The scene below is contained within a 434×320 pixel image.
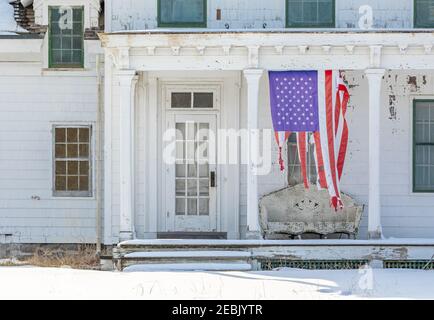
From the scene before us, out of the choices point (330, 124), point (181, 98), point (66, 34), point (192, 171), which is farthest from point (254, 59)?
point (66, 34)

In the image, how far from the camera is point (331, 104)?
1641 centimetres

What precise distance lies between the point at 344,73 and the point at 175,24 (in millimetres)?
3357

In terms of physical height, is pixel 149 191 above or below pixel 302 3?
below

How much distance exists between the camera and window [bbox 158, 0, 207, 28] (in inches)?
693

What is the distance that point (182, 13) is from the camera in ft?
57.9

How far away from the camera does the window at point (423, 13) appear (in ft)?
57.8

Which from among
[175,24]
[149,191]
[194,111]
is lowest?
[149,191]

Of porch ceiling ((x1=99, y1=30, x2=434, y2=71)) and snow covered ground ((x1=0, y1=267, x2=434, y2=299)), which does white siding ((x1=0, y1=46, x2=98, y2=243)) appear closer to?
porch ceiling ((x1=99, y1=30, x2=434, y2=71))

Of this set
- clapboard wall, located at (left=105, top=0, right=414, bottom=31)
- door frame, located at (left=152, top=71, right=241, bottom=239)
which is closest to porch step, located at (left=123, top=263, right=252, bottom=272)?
door frame, located at (left=152, top=71, right=241, bottom=239)

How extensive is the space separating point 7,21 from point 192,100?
4080 millimetres

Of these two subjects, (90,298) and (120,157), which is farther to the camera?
(120,157)

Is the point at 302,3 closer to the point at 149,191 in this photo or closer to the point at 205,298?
the point at 149,191
